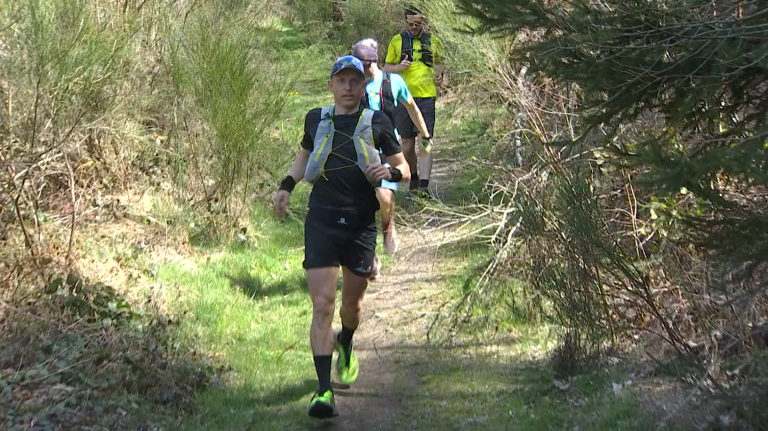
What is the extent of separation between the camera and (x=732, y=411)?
4.77m

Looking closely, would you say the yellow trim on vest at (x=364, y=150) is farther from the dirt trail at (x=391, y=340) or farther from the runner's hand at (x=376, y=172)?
the dirt trail at (x=391, y=340)

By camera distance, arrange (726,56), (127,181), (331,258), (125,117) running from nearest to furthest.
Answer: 1. (726,56)
2. (331,258)
3. (125,117)
4. (127,181)

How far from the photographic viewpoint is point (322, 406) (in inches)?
215

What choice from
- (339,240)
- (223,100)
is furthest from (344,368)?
(223,100)

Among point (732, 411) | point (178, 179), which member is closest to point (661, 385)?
point (732, 411)

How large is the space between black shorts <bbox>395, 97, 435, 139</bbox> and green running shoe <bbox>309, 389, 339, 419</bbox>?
5.91 metres

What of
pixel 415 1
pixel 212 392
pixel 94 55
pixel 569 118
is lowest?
pixel 212 392

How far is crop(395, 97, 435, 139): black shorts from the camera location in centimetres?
1112

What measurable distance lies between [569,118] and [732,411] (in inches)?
137

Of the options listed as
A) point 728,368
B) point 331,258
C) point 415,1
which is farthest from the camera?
point 415,1

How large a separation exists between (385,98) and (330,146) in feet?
10.9

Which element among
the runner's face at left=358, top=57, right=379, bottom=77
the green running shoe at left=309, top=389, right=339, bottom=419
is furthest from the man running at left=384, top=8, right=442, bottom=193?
the green running shoe at left=309, top=389, right=339, bottom=419

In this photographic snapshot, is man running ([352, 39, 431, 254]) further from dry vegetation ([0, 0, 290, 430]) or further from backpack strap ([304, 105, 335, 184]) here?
dry vegetation ([0, 0, 290, 430])

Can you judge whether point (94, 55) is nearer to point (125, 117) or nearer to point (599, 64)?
point (125, 117)
